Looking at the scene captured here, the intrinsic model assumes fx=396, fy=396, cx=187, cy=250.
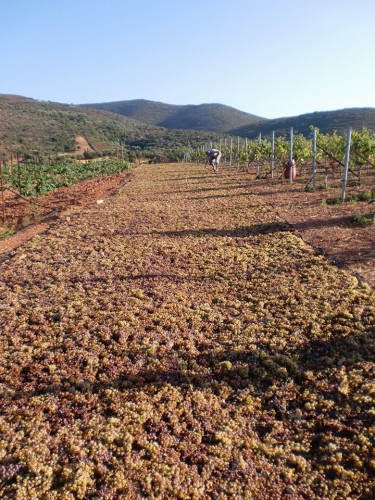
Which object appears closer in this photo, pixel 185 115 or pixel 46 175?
pixel 46 175

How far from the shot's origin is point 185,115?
360 feet

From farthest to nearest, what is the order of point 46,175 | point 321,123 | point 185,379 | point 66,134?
point 321,123, point 66,134, point 46,175, point 185,379

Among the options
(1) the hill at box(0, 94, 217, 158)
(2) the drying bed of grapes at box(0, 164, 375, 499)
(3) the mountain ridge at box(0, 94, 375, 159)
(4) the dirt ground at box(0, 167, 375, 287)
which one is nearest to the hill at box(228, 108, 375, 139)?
(3) the mountain ridge at box(0, 94, 375, 159)

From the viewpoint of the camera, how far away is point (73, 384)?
3465 mm

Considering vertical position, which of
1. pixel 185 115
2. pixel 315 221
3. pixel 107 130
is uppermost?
pixel 185 115

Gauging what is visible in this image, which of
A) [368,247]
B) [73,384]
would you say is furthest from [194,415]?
[368,247]

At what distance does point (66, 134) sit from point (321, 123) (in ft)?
137

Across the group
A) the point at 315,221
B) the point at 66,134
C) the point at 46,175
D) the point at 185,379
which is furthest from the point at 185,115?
the point at 185,379

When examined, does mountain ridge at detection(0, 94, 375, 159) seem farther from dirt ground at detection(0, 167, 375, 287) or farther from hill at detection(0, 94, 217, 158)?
dirt ground at detection(0, 167, 375, 287)

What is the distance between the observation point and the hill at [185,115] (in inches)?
3829

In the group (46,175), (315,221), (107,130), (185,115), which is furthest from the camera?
(185,115)

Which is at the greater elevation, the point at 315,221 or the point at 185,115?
the point at 185,115

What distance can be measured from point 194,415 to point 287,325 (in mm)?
1764

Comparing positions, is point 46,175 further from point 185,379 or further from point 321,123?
point 321,123
